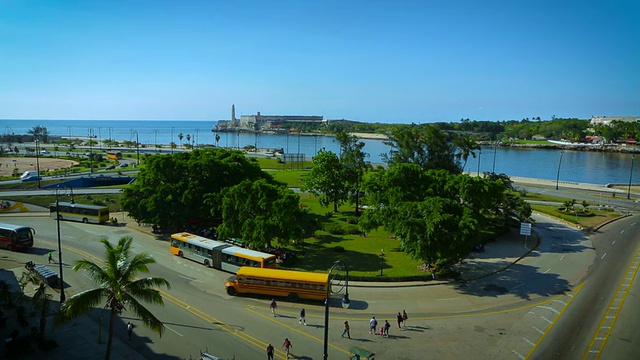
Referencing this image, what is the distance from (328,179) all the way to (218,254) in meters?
25.5

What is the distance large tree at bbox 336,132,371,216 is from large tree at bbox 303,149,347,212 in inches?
42.5

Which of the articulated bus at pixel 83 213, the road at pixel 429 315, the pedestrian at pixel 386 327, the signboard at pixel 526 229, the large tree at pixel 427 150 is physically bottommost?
the road at pixel 429 315

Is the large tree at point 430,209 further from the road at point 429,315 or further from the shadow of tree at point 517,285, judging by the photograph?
the road at point 429,315

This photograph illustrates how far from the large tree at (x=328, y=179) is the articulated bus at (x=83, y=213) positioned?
93.9 ft

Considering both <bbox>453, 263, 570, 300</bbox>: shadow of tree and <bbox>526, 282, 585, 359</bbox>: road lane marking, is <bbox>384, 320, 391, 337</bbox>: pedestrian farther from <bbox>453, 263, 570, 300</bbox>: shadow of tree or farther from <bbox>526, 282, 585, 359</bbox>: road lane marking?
<bbox>453, 263, 570, 300</bbox>: shadow of tree

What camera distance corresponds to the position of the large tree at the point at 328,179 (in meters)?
60.9

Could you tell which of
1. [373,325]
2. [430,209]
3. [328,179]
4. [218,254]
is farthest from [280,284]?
[328,179]

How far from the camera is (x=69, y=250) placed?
141 feet

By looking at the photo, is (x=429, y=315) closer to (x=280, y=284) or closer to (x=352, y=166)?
(x=280, y=284)

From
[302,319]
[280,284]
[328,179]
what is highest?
[328,179]

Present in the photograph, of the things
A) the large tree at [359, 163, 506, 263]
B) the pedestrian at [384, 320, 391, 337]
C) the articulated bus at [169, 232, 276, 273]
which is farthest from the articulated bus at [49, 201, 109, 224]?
the pedestrian at [384, 320, 391, 337]

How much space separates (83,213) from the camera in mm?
54469

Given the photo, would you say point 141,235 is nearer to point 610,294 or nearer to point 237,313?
point 237,313

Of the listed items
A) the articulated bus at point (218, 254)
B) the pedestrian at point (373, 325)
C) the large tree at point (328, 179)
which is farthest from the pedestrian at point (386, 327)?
the large tree at point (328, 179)
